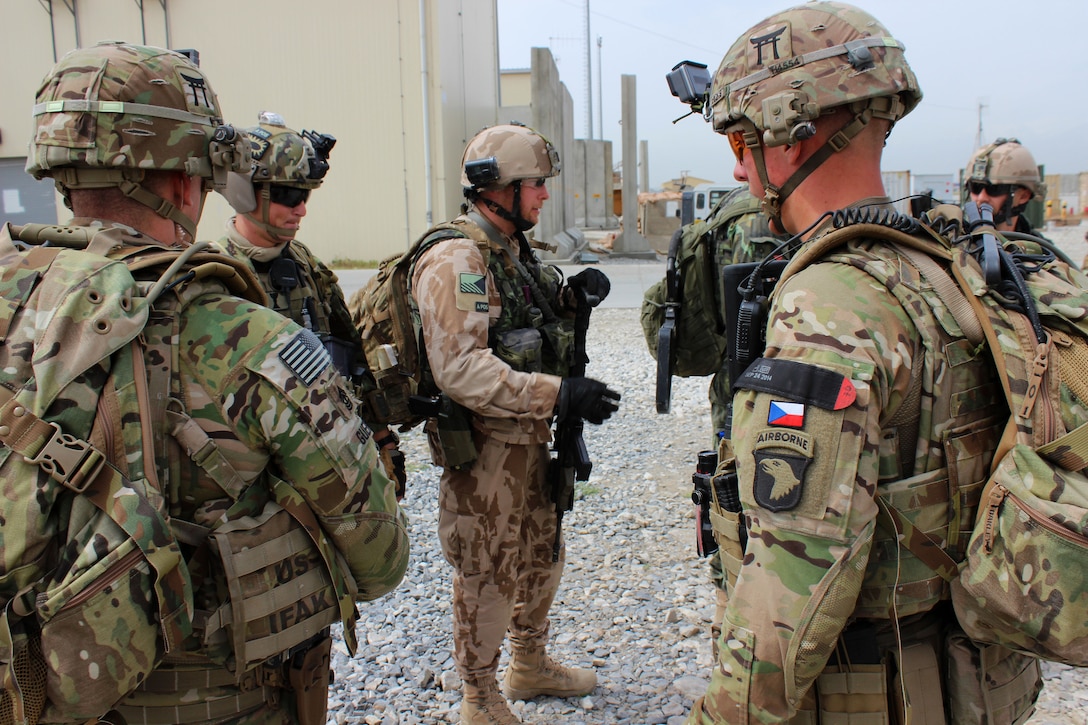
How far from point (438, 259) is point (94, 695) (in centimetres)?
186

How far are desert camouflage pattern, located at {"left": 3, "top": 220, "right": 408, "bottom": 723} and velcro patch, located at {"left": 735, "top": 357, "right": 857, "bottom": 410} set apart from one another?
0.92 meters

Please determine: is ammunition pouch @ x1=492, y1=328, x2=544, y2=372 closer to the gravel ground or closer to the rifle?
the rifle

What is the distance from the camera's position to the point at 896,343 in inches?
54.9

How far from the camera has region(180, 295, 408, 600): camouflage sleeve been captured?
5.16 feet

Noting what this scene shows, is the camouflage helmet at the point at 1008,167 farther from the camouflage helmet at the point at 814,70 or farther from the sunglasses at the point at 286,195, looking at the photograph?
the sunglasses at the point at 286,195

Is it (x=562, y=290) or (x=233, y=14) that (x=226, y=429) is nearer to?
(x=562, y=290)

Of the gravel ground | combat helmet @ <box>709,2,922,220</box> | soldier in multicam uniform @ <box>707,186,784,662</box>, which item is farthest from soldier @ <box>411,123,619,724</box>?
combat helmet @ <box>709,2,922,220</box>

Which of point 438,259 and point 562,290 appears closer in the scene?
point 438,259

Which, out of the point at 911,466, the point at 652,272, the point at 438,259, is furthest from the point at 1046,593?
the point at 652,272

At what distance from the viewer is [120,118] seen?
5.44 ft

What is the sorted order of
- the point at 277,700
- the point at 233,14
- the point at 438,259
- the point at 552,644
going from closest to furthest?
the point at 277,700, the point at 438,259, the point at 552,644, the point at 233,14

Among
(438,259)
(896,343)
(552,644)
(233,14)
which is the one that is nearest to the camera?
(896,343)

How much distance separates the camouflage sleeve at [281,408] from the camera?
157 cm

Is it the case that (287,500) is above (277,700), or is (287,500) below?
above
